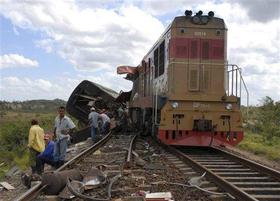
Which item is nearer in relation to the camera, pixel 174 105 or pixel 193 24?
pixel 174 105

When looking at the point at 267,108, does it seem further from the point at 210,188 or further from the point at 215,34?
the point at 210,188

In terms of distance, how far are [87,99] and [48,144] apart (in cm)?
1731

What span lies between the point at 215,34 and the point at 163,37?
185 cm

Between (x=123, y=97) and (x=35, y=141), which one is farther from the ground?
(x=123, y=97)

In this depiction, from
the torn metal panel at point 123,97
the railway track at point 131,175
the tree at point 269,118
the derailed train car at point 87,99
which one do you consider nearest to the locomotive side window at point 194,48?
the railway track at point 131,175

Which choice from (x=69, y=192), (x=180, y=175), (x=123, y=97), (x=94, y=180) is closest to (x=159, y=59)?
(x=180, y=175)

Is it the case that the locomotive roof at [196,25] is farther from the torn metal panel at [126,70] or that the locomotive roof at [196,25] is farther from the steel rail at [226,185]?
the torn metal panel at [126,70]

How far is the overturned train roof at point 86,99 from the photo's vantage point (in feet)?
87.9

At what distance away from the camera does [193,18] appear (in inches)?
527

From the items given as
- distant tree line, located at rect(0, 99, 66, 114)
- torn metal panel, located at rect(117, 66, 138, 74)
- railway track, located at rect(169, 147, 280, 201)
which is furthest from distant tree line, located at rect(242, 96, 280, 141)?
distant tree line, located at rect(0, 99, 66, 114)

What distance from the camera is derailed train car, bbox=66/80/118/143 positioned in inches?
1055

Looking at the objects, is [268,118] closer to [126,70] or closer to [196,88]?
[126,70]

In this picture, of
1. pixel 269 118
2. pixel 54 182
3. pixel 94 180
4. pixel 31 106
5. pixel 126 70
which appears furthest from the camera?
pixel 31 106

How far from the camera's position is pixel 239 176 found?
351 inches
